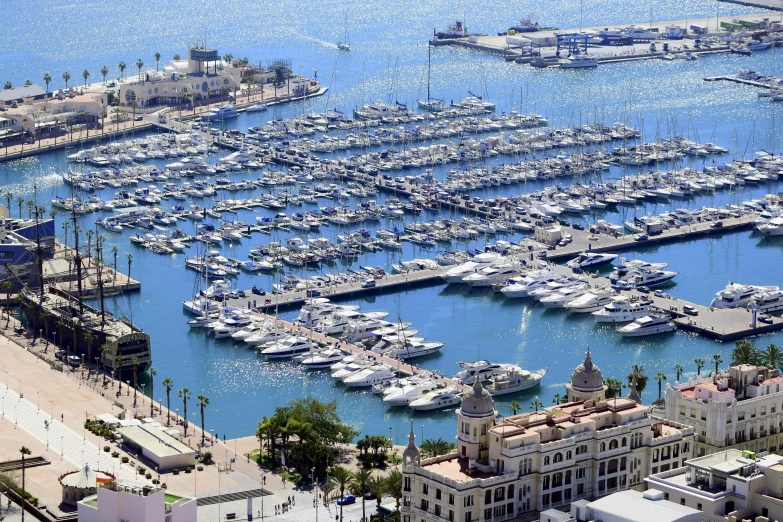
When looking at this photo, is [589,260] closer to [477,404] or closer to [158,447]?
[158,447]

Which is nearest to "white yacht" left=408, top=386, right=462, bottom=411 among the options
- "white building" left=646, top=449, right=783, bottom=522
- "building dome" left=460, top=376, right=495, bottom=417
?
"building dome" left=460, top=376, right=495, bottom=417

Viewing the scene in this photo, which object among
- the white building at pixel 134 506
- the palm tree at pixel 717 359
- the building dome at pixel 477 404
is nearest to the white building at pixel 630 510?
the building dome at pixel 477 404

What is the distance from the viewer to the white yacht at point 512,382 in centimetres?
12075

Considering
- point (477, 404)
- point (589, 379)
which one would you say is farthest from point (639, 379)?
point (477, 404)

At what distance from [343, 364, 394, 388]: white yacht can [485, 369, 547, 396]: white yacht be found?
272 inches

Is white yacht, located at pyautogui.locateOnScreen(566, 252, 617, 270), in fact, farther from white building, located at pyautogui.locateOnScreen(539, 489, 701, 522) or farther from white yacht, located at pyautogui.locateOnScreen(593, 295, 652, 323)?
white building, located at pyautogui.locateOnScreen(539, 489, 701, 522)

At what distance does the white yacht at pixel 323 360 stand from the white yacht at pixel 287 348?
6.32ft

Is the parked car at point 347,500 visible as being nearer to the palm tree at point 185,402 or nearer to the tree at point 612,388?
the palm tree at point 185,402

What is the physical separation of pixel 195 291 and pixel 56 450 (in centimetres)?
3931

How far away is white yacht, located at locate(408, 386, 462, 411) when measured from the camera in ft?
387

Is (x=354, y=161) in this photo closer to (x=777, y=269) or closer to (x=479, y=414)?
(x=777, y=269)

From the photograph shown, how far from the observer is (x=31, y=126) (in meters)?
198

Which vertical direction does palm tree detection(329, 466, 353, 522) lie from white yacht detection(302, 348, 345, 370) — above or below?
above

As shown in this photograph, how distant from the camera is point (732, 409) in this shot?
315 feet
